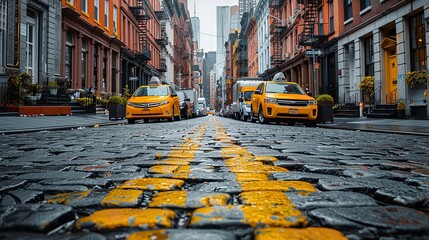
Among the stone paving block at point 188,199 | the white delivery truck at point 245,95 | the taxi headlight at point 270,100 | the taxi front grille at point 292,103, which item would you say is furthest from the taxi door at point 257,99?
the stone paving block at point 188,199

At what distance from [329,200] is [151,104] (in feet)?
47.6

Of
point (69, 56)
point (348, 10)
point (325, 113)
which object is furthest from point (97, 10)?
point (325, 113)

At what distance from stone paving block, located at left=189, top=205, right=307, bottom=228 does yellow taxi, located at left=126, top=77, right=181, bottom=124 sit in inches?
570

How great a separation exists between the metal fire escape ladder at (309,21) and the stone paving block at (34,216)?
27073 millimetres

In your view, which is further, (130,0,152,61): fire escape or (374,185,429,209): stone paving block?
(130,0,152,61): fire escape

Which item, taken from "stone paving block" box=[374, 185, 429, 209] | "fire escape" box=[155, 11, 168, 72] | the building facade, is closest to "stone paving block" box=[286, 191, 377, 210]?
"stone paving block" box=[374, 185, 429, 209]

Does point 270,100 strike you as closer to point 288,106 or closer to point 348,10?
point 288,106

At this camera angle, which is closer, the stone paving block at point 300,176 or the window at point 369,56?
the stone paving block at point 300,176

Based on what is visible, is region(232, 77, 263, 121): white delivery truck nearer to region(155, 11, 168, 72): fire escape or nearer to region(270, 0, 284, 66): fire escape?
region(270, 0, 284, 66): fire escape

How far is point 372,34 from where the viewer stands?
20.2 meters

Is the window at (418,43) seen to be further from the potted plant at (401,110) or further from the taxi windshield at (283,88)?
the taxi windshield at (283,88)

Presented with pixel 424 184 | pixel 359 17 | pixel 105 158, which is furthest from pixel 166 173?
pixel 359 17

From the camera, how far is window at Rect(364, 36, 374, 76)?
815 inches

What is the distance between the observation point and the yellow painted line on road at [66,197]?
198cm
